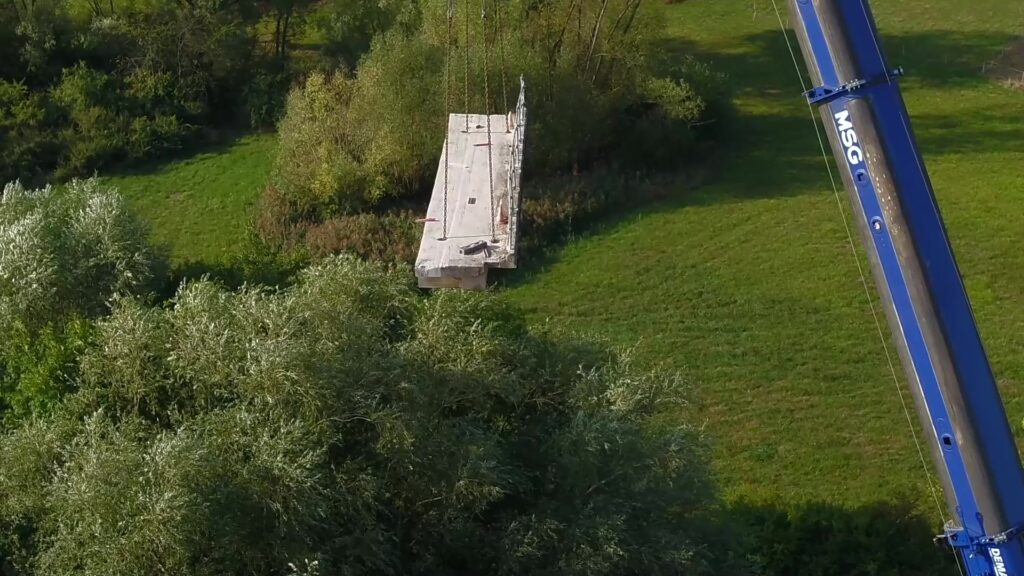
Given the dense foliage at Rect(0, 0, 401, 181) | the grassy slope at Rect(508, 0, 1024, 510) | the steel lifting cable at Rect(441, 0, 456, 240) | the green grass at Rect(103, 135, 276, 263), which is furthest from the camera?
the dense foliage at Rect(0, 0, 401, 181)

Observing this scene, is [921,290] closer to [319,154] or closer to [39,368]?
[39,368]

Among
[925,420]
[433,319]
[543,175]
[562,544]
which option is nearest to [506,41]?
[543,175]

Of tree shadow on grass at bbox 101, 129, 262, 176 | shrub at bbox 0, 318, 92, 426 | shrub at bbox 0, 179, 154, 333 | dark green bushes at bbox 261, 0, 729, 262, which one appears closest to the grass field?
tree shadow on grass at bbox 101, 129, 262, 176

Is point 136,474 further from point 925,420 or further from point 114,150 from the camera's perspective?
point 114,150

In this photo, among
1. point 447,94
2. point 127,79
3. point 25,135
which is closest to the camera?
point 447,94

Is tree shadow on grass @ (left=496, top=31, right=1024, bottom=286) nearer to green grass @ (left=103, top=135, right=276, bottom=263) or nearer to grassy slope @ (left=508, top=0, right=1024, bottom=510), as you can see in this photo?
grassy slope @ (left=508, top=0, right=1024, bottom=510)

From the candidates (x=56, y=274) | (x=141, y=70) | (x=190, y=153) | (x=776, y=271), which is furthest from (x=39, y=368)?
(x=141, y=70)
